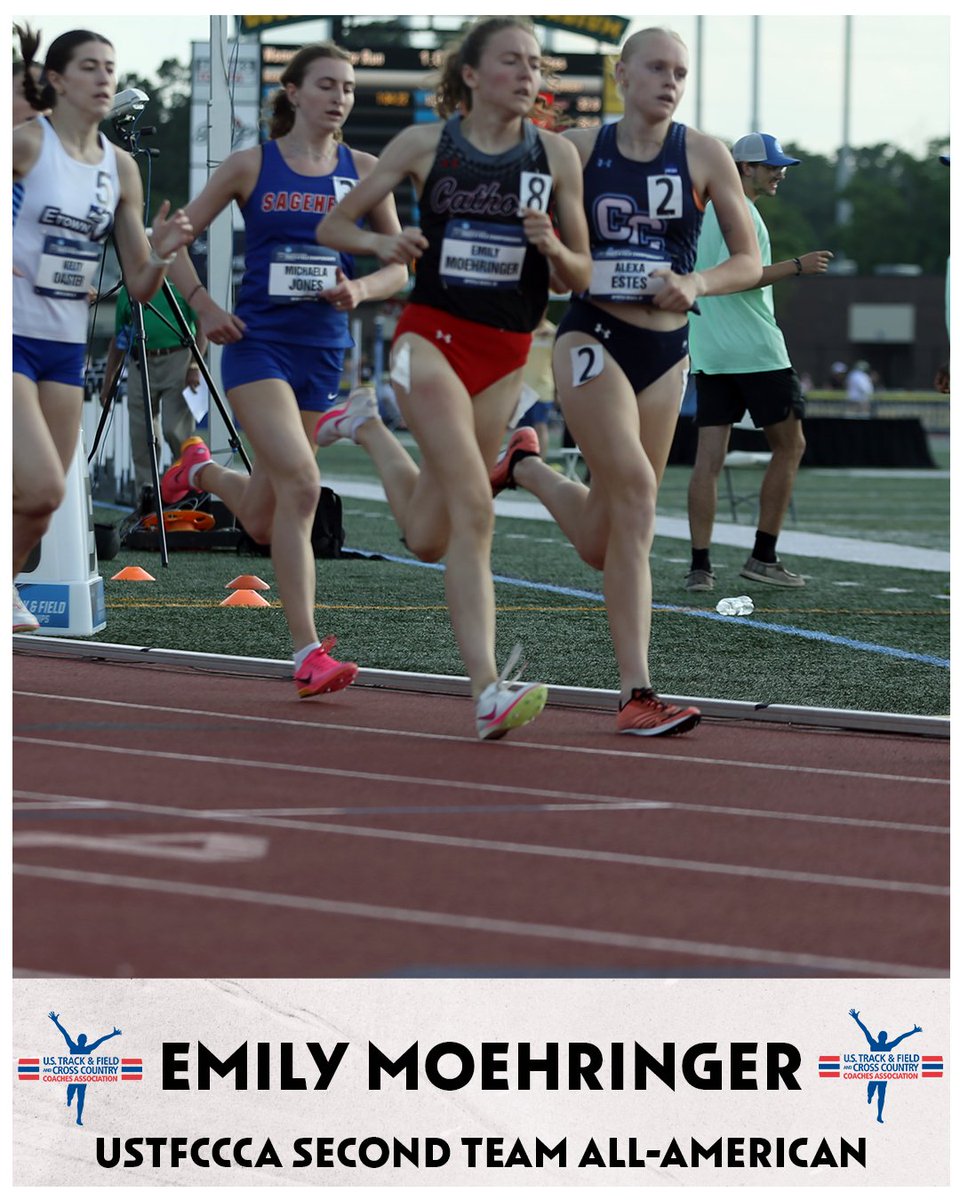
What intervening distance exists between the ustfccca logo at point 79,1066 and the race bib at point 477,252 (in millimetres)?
3192

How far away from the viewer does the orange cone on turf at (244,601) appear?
392 inches

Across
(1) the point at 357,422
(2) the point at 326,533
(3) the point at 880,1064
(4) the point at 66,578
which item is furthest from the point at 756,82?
(3) the point at 880,1064

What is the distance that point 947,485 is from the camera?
1070 inches

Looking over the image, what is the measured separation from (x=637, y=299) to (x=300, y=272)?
3.69 ft

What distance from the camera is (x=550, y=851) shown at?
4855 millimetres

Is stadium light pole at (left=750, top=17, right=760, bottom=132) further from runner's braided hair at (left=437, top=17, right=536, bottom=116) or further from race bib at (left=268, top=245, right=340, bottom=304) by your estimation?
runner's braided hair at (left=437, top=17, right=536, bottom=116)

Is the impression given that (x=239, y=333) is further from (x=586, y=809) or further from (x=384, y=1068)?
(x=384, y=1068)

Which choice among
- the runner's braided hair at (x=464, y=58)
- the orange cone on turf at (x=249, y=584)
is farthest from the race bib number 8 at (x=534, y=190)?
the orange cone on turf at (x=249, y=584)

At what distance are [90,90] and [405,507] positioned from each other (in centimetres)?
161

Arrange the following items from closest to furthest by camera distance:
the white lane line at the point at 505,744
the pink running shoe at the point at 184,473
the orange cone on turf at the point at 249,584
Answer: the white lane line at the point at 505,744
the pink running shoe at the point at 184,473
the orange cone on turf at the point at 249,584

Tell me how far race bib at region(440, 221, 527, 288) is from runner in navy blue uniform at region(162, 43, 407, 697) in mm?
543

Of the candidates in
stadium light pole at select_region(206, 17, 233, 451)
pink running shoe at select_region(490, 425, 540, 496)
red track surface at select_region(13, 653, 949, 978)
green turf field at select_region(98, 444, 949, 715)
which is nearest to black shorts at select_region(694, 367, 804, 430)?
green turf field at select_region(98, 444, 949, 715)

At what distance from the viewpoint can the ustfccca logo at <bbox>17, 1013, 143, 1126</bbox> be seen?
364 centimetres

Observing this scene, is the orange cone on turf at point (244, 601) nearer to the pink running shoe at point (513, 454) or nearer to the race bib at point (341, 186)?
the pink running shoe at point (513, 454)
